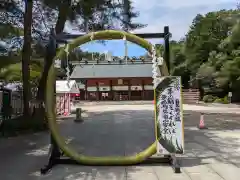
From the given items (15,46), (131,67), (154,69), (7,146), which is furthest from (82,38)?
(131,67)

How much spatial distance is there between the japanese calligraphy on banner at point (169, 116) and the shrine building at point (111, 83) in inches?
1955

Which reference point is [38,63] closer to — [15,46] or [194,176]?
[15,46]

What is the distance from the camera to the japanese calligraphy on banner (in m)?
8.58

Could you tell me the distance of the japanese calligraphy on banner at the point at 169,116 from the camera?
858 centimetres

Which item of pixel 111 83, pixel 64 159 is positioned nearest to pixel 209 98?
pixel 111 83

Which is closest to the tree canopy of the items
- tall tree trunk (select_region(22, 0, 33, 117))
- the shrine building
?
the shrine building

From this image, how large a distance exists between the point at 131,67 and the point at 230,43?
21.8 m

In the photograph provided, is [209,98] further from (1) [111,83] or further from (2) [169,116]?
(2) [169,116]

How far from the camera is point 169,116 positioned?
8703mm

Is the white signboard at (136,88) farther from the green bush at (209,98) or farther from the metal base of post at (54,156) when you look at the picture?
the metal base of post at (54,156)

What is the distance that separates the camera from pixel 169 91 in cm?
877

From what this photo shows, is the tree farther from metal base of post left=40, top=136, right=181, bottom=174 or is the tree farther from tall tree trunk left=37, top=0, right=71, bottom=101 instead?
metal base of post left=40, top=136, right=181, bottom=174

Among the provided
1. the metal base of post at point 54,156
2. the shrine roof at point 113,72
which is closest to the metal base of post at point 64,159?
the metal base of post at point 54,156

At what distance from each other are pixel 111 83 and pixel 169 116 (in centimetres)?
5138
